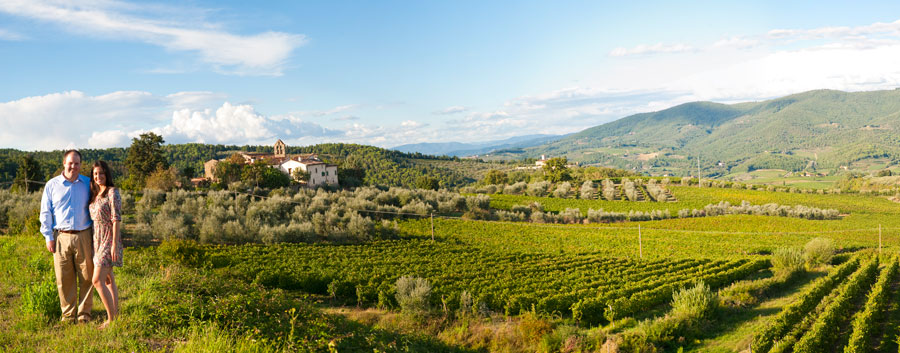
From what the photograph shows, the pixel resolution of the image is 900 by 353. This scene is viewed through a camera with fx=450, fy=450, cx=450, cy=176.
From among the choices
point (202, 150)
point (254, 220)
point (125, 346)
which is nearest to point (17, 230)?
point (254, 220)

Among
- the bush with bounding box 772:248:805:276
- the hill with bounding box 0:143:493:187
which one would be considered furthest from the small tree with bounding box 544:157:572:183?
the bush with bounding box 772:248:805:276

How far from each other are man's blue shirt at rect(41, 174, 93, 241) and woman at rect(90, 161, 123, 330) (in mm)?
109

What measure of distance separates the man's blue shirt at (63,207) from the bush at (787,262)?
Answer: 2902cm

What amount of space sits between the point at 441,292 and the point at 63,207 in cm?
1381

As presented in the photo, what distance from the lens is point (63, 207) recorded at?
17.2 feet

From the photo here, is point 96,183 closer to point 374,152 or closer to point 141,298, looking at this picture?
point 141,298

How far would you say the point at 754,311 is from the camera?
17.4m

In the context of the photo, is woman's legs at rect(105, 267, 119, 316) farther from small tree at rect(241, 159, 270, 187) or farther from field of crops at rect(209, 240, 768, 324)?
small tree at rect(241, 159, 270, 187)

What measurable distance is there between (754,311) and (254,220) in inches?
1152

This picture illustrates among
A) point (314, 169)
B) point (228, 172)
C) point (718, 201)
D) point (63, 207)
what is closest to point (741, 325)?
point (63, 207)

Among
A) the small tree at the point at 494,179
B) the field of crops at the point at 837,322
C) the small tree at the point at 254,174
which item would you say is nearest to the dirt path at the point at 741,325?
the field of crops at the point at 837,322

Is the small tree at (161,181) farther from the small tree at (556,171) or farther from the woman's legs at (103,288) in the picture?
the small tree at (556,171)

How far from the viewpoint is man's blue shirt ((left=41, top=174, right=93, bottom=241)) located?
524 cm

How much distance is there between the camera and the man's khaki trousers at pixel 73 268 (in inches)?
208
